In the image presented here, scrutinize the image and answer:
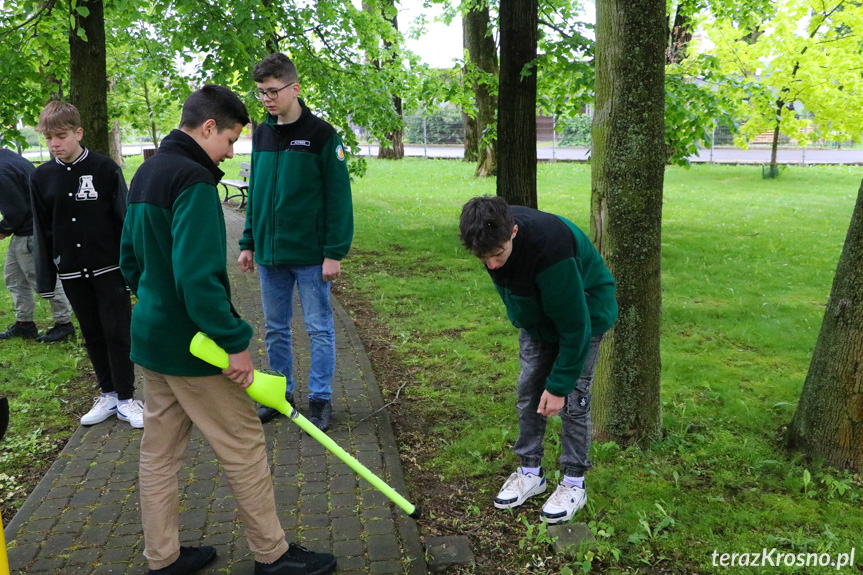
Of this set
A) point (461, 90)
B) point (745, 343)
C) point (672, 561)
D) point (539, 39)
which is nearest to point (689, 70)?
point (539, 39)

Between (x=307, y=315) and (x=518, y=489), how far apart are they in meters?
1.65

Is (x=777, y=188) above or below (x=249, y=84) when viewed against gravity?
below

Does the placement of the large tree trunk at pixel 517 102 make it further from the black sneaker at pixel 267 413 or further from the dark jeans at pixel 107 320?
the dark jeans at pixel 107 320

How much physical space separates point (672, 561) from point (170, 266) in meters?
2.47

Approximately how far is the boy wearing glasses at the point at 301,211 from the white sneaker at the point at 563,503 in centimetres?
157

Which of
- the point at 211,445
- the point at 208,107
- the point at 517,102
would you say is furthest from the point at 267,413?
the point at 517,102

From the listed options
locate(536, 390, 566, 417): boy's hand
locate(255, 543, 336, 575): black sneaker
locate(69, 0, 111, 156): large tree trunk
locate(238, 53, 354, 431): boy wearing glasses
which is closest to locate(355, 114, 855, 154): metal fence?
locate(69, 0, 111, 156): large tree trunk

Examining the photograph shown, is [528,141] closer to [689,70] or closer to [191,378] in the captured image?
[689,70]

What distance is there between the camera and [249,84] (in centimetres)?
888

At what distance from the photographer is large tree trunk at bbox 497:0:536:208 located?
9.15 m

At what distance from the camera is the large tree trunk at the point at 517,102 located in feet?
30.0

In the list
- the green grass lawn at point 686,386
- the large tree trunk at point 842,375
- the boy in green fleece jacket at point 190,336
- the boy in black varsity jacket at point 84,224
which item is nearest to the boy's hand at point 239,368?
the boy in green fleece jacket at point 190,336

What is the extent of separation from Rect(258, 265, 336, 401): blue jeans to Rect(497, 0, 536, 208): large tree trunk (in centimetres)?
523

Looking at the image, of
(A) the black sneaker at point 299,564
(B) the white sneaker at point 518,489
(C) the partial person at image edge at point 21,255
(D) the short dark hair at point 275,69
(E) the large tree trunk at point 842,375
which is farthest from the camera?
(C) the partial person at image edge at point 21,255
